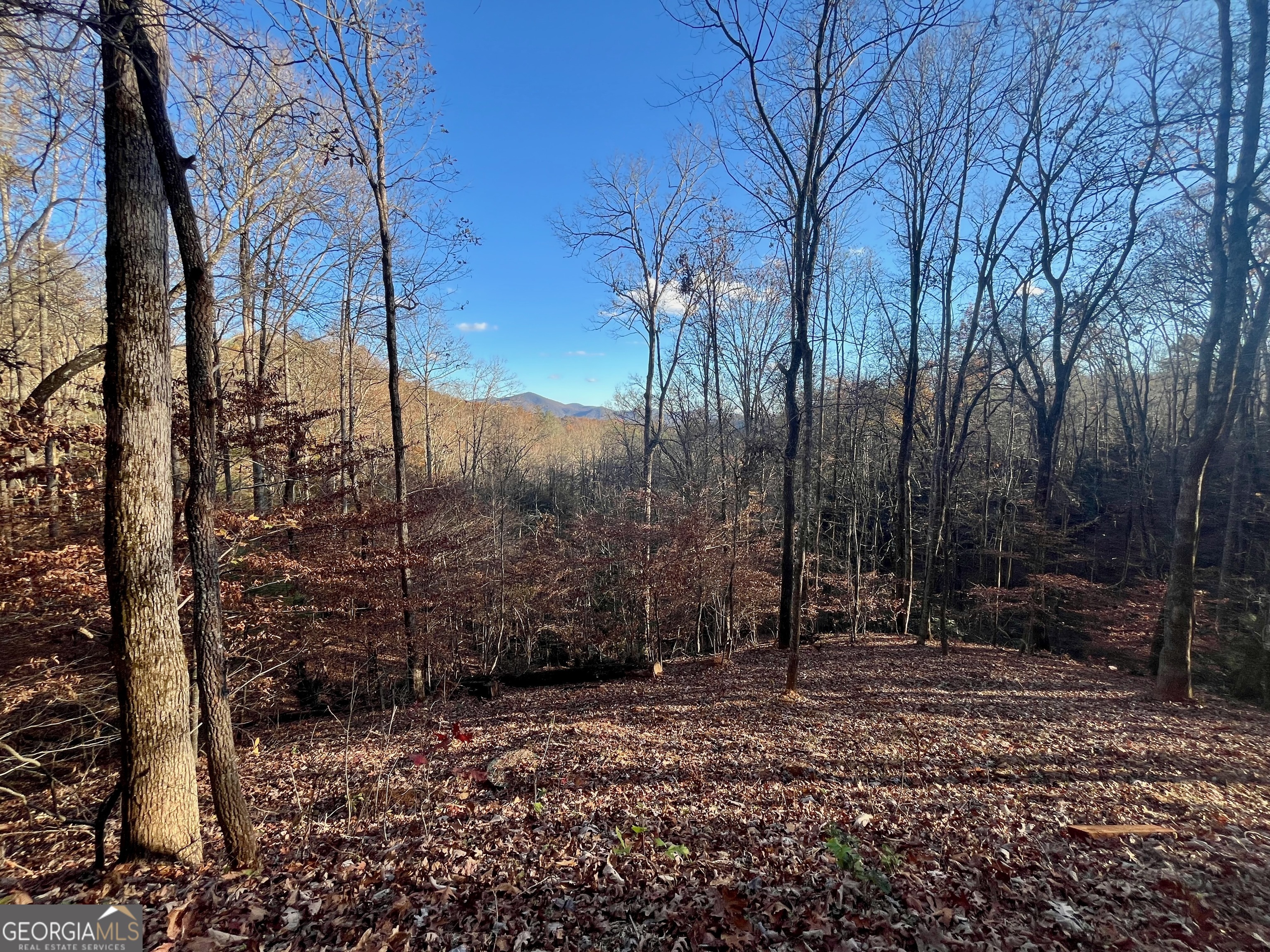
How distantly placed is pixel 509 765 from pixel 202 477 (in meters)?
4.33

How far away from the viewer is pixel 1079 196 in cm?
1309

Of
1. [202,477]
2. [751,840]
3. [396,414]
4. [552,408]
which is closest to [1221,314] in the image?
[751,840]

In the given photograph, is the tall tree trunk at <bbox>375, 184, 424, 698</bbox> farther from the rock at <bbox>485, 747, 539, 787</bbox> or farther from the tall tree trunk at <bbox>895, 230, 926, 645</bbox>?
the tall tree trunk at <bbox>895, 230, 926, 645</bbox>

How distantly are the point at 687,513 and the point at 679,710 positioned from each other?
242 inches

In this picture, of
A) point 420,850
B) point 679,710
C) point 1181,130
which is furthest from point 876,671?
point 1181,130

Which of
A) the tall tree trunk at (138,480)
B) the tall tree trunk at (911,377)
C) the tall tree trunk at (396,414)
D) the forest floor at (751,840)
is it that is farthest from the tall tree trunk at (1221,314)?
the tall tree trunk at (396,414)

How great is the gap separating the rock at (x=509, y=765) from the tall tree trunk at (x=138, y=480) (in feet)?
8.34

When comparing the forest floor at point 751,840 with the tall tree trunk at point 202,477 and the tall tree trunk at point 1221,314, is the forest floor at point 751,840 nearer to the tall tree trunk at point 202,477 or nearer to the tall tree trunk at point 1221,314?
the tall tree trunk at point 202,477

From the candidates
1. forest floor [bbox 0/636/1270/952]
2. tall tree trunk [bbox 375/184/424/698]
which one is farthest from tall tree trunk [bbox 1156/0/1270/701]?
tall tree trunk [bbox 375/184/424/698]

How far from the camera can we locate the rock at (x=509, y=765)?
209 inches

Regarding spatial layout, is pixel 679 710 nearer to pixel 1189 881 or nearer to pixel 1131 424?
pixel 1189 881

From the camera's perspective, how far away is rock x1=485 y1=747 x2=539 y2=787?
17.4 ft

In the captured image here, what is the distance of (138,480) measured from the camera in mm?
3270

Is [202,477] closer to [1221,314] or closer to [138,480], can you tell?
[138,480]
